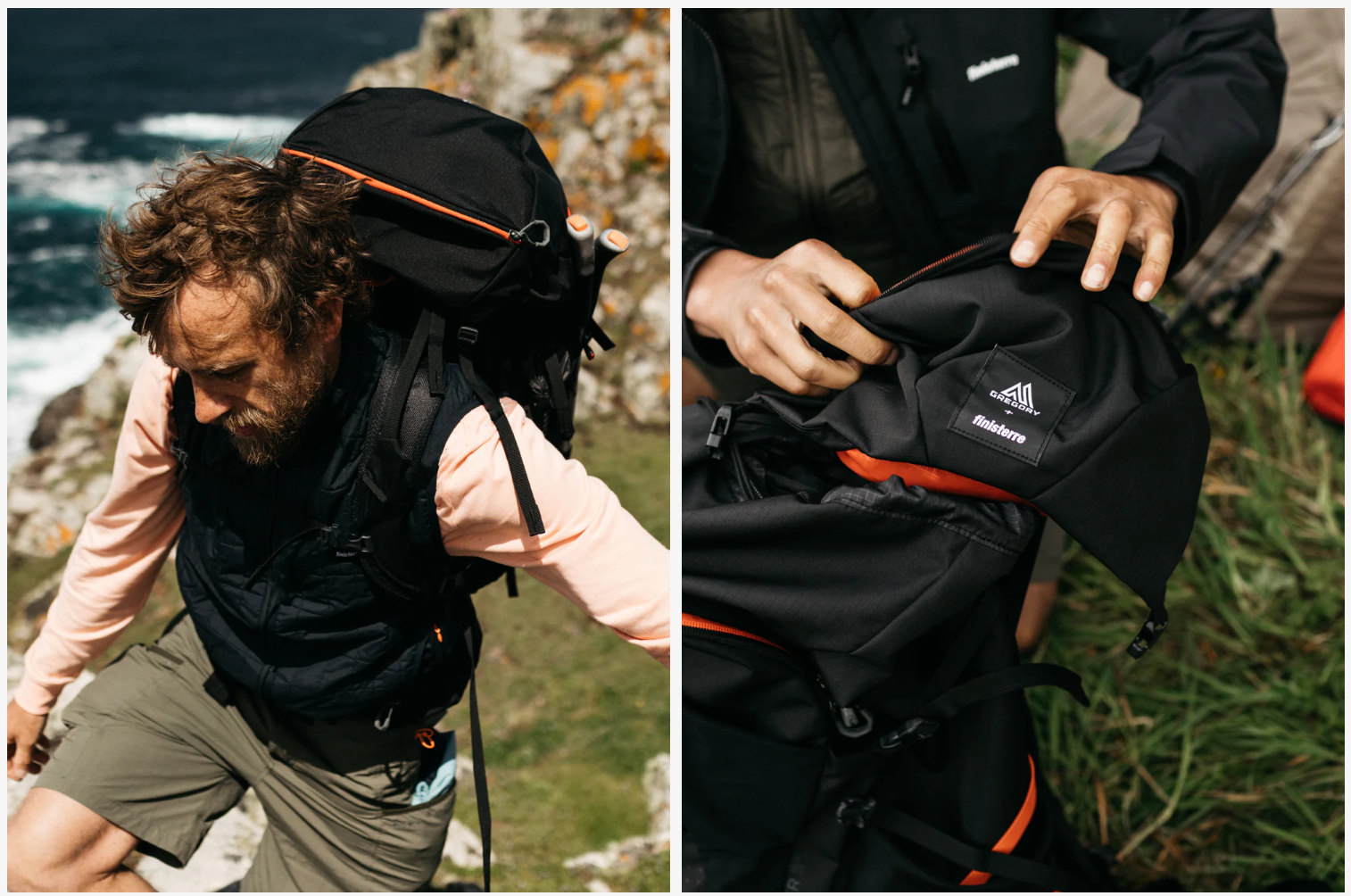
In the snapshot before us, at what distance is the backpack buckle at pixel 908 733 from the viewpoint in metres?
1.58

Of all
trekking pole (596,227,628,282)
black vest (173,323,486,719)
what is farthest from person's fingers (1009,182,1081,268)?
black vest (173,323,486,719)

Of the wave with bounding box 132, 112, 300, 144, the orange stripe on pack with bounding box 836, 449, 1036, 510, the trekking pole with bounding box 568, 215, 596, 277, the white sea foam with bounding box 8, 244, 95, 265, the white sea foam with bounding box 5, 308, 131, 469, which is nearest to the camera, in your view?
the orange stripe on pack with bounding box 836, 449, 1036, 510

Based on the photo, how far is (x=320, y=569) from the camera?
169 cm

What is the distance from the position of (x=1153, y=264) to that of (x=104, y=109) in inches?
657

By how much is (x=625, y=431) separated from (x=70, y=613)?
8.11 feet

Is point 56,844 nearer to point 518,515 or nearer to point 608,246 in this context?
point 518,515

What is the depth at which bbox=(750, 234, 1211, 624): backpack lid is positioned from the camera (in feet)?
4.39

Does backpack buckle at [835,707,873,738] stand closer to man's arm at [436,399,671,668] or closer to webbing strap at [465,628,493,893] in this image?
man's arm at [436,399,671,668]

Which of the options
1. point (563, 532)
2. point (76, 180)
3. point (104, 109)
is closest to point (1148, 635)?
point (563, 532)

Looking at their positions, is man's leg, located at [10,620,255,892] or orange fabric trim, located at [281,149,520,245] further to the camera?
man's leg, located at [10,620,255,892]

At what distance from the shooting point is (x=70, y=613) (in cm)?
199

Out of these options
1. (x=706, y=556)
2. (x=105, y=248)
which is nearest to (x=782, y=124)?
(x=706, y=556)

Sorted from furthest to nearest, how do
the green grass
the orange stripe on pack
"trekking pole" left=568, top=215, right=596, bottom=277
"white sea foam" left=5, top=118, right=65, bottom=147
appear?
"white sea foam" left=5, top=118, right=65, bottom=147
the green grass
"trekking pole" left=568, top=215, right=596, bottom=277
the orange stripe on pack

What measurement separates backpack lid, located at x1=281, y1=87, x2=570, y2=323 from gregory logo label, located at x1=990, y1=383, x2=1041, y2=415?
0.81 metres
